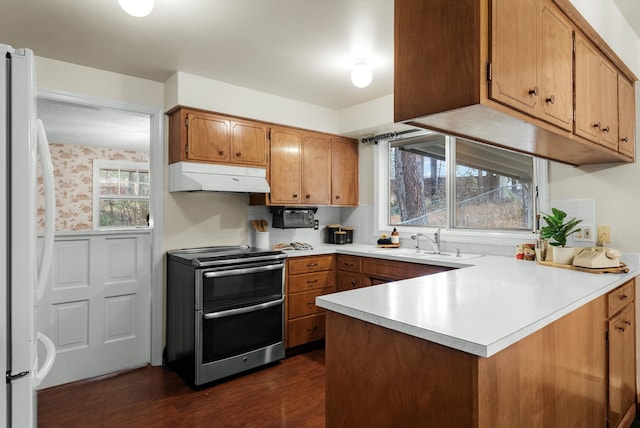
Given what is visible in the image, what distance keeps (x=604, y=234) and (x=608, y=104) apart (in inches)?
33.2

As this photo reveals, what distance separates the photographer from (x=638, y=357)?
2.34 meters

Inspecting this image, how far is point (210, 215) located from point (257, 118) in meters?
0.98

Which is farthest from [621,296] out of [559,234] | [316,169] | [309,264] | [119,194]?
[119,194]

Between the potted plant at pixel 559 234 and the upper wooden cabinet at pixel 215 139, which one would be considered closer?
the potted plant at pixel 559 234

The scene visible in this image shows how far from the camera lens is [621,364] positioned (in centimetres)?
203

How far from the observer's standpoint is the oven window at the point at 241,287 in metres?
2.72

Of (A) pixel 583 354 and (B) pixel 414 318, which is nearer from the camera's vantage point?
(B) pixel 414 318

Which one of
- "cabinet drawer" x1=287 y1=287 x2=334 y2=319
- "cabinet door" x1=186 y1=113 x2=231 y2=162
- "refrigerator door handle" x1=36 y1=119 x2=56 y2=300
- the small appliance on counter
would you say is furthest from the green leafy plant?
"refrigerator door handle" x1=36 y1=119 x2=56 y2=300

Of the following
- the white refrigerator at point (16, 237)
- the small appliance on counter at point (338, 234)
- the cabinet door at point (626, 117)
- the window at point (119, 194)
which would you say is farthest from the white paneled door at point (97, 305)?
the cabinet door at point (626, 117)

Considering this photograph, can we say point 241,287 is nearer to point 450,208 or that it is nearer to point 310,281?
point 310,281

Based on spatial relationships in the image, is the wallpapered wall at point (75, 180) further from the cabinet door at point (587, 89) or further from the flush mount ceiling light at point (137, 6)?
the cabinet door at point (587, 89)

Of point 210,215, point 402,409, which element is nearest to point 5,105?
point 402,409

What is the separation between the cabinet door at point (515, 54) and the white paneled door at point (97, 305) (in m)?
2.92

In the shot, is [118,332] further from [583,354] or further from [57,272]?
[583,354]
